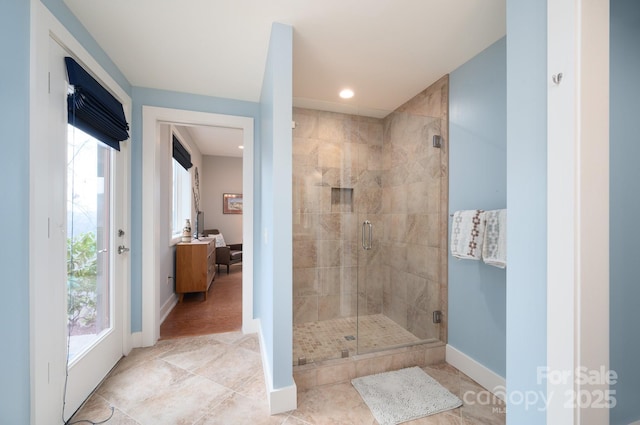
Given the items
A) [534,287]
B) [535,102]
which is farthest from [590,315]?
[535,102]

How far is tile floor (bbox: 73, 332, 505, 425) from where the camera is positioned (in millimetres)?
1511

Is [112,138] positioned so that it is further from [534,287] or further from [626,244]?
[626,244]

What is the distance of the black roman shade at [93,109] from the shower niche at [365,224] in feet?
4.76

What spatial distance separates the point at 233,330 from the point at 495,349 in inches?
93.3

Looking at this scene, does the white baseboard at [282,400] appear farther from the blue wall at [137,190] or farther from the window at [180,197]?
the window at [180,197]

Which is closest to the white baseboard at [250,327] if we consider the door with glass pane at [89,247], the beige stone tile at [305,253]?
the beige stone tile at [305,253]

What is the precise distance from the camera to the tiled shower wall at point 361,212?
2553 mm

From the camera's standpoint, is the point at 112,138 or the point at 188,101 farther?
the point at 188,101

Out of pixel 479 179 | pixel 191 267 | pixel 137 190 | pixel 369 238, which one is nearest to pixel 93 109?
pixel 137 190

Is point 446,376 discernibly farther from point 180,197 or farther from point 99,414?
point 180,197

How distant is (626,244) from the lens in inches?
40.4

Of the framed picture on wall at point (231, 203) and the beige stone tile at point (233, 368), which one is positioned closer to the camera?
the beige stone tile at point (233, 368)

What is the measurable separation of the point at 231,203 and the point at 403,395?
5646 millimetres

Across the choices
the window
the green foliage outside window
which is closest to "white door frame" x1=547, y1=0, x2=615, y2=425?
the green foliage outside window
